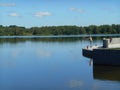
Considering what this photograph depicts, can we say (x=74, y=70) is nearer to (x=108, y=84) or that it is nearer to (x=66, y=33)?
(x=108, y=84)

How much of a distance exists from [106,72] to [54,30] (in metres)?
128

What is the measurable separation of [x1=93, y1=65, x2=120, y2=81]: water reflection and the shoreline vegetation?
111 m

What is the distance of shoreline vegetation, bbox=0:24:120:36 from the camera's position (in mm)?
136238

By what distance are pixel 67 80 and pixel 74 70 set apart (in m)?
3.99

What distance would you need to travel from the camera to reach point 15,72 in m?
20.7

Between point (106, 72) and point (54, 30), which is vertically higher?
point (54, 30)

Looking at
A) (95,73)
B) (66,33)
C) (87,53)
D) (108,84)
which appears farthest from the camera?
(66,33)

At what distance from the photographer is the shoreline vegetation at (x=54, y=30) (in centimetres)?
13624

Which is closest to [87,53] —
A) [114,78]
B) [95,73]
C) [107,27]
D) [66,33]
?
[95,73]

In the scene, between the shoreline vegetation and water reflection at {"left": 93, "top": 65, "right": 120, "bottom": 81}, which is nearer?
water reflection at {"left": 93, "top": 65, "right": 120, "bottom": 81}

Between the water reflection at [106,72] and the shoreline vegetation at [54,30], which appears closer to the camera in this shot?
the water reflection at [106,72]

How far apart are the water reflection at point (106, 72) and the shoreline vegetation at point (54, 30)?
365ft

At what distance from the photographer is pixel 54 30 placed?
5787 inches

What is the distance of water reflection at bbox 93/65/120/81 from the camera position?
17.8 meters
